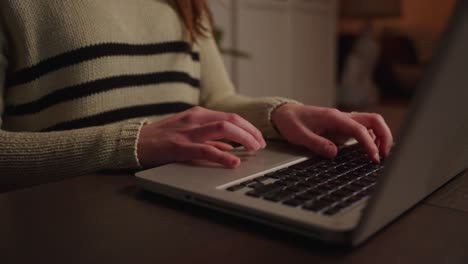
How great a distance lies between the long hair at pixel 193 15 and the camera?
99 centimetres

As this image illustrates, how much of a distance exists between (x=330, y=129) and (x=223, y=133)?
19 centimetres

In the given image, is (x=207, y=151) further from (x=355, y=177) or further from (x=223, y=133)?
(x=355, y=177)

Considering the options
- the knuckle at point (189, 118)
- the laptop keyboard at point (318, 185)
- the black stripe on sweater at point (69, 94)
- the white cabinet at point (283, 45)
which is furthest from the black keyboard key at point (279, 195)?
the white cabinet at point (283, 45)

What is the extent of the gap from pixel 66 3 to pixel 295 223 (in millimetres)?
657

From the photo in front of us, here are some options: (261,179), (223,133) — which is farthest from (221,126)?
(261,179)

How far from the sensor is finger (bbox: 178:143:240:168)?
530 millimetres

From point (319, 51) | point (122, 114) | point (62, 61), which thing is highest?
point (62, 61)

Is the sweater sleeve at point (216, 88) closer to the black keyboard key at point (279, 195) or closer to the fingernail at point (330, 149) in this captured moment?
the fingernail at point (330, 149)

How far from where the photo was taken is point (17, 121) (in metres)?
0.83

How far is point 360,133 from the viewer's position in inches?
24.3

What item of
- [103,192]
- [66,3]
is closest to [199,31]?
[66,3]

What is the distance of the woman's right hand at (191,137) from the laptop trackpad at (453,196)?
9.0 inches

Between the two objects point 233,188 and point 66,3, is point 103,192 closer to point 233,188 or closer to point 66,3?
point 233,188

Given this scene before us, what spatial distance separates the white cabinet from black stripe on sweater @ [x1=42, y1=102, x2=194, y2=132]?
60.9 inches
